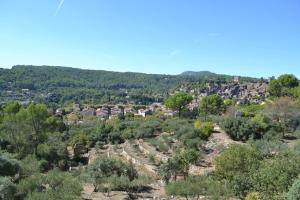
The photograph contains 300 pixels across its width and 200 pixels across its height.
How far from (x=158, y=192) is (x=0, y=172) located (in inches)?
343

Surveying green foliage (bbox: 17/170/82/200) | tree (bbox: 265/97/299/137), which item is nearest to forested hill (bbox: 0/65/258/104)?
tree (bbox: 265/97/299/137)

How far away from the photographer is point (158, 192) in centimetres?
2155

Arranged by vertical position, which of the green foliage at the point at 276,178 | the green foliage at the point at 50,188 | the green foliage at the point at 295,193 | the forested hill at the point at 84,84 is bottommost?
the forested hill at the point at 84,84

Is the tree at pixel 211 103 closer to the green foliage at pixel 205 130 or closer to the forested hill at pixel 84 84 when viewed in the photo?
the green foliage at pixel 205 130

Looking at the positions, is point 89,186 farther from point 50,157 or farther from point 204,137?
point 204,137

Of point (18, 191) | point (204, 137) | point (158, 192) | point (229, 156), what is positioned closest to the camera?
point (18, 191)

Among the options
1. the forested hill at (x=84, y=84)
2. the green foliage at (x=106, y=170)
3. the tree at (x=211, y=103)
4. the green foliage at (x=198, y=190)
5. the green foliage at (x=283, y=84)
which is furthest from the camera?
the forested hill at (x=84, y=84)

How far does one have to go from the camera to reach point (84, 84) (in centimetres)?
14688

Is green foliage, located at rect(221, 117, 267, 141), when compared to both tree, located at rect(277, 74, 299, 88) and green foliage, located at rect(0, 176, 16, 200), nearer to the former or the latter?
tree, located at rect(277, 74, 299, 88)

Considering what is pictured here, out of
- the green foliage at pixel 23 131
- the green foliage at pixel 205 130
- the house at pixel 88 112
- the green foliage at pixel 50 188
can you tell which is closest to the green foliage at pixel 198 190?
the green foliage at pixel 50 188

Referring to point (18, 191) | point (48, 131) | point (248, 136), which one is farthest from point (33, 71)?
point (18, 191)

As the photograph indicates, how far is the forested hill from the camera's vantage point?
116 metres

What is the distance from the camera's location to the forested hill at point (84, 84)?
115675 mm

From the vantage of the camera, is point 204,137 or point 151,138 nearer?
point 204,137
